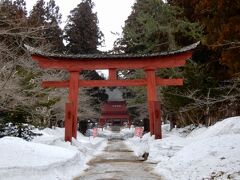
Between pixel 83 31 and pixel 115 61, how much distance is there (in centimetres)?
2283

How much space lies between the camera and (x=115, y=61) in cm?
2152

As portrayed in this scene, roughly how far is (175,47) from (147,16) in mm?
2688

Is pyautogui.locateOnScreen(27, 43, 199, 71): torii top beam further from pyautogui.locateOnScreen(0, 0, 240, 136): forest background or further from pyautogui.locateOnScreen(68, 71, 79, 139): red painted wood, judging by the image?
pyautogui.locateOnScreen(0, 0, 240, 136): forest background

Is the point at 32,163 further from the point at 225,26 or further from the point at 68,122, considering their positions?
the point at 68,122

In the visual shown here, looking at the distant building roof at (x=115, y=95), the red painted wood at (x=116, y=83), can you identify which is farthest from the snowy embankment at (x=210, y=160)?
the distant building roof at (x=115, y=95)

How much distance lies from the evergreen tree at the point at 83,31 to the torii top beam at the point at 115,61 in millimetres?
20962

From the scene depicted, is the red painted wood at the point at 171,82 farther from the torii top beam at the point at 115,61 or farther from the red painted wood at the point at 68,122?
the red painted wood at the point at 68,122

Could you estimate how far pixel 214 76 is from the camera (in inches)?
885

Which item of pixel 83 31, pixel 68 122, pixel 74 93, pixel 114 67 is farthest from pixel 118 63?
pixel 83 31

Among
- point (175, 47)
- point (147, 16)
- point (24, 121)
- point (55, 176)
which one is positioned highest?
point (147, 16)

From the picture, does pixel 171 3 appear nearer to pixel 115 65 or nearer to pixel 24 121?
pixel 115 65

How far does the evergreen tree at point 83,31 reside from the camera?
42603 mm

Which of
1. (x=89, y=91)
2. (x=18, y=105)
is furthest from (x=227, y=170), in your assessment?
(x=89, y=91)

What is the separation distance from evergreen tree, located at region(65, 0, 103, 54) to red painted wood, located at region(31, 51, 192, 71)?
2095cm
